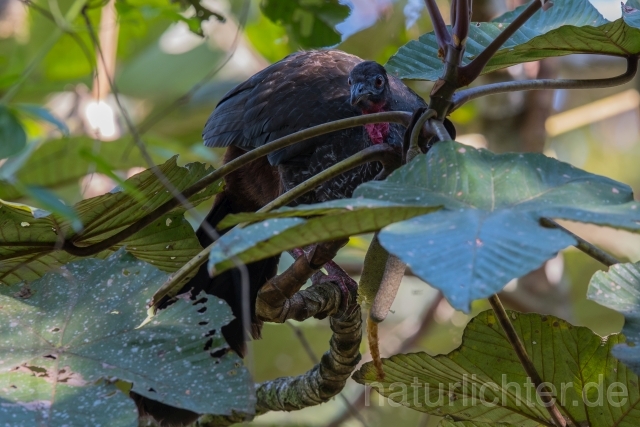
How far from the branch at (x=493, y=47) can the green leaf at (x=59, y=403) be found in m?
0.84

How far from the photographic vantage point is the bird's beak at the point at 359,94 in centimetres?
264

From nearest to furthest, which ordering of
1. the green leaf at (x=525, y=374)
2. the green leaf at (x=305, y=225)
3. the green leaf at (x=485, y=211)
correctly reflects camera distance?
the green leaf at (x=485, y=211) → the green leaf at (x=305, y=225) → the green leaf at (x=525, y=374)

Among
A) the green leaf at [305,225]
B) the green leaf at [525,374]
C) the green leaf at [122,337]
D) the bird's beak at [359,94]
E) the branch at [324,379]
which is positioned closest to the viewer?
the green leaf at [305,225]

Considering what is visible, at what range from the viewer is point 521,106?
4277mm

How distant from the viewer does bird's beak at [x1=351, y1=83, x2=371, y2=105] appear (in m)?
2.64

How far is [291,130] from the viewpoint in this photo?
2926mm

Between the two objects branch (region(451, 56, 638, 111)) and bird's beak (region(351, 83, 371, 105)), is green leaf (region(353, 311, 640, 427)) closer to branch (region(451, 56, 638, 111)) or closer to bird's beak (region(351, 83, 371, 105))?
branch (region(451, 56, 638, 111))

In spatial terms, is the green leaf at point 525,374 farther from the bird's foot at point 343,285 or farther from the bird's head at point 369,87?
the bird's head at point 369,87

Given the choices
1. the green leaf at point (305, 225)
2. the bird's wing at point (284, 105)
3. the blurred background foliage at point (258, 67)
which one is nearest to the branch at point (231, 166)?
the green leaf at point (305, 225)

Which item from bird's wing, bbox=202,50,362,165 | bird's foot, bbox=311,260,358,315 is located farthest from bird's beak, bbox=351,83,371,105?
bird's foot, bbox=311,260,358,315

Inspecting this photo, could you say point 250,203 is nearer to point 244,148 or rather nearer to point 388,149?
point 244,148

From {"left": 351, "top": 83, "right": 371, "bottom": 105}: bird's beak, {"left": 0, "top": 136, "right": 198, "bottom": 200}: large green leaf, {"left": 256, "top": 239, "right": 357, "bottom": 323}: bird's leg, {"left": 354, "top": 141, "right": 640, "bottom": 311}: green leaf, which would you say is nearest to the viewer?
{"left": 354, "top": 141, "right": 640, "bottom": 311}: green leaf

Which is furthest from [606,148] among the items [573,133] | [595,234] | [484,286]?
[484,286]

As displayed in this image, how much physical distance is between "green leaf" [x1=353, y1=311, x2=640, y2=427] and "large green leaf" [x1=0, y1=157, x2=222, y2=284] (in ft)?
1.83
